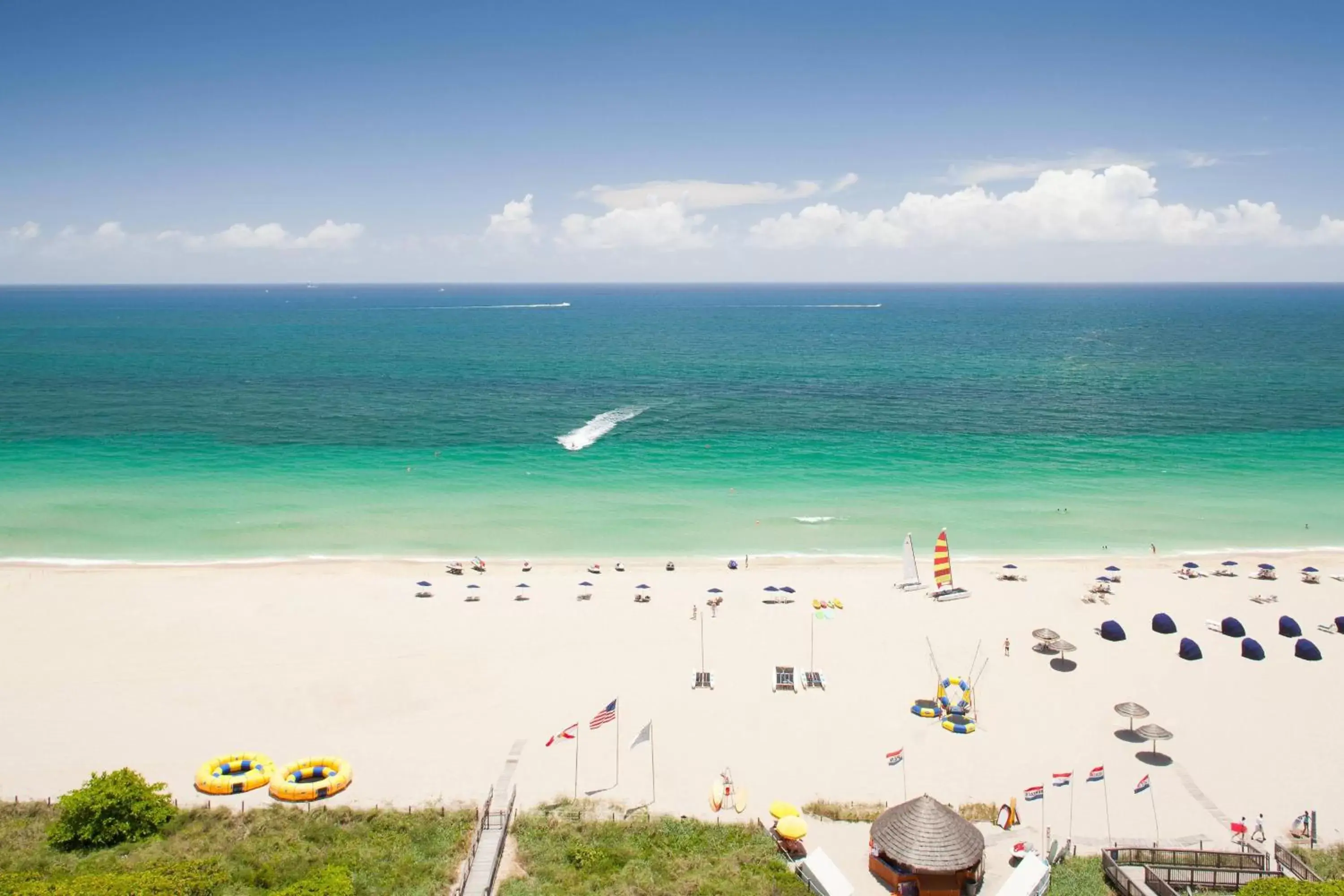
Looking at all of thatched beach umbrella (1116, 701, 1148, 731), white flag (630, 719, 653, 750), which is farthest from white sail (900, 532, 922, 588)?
white flag (630, 719, 653, 750)

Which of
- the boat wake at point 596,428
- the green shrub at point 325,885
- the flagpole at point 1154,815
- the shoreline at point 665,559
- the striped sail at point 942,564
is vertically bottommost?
the flagpole at point 1154,815

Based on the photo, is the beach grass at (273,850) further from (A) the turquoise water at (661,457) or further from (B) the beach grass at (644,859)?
(A) the turquoise water at (661,457)

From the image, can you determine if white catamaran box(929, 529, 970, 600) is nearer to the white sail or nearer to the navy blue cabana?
the white sail

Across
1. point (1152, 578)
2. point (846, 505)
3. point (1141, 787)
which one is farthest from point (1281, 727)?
point (846, 505)

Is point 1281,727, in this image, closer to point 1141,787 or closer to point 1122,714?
point 1122,714

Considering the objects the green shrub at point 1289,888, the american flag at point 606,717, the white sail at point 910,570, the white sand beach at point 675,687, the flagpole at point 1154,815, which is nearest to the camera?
the green shrub at point 1289,888

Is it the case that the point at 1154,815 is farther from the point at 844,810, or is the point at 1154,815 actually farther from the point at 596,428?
the point at 596,428

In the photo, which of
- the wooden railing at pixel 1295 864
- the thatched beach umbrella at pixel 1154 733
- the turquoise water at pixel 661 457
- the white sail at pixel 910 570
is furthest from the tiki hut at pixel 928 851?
the turquoise water at pixel 661 457
